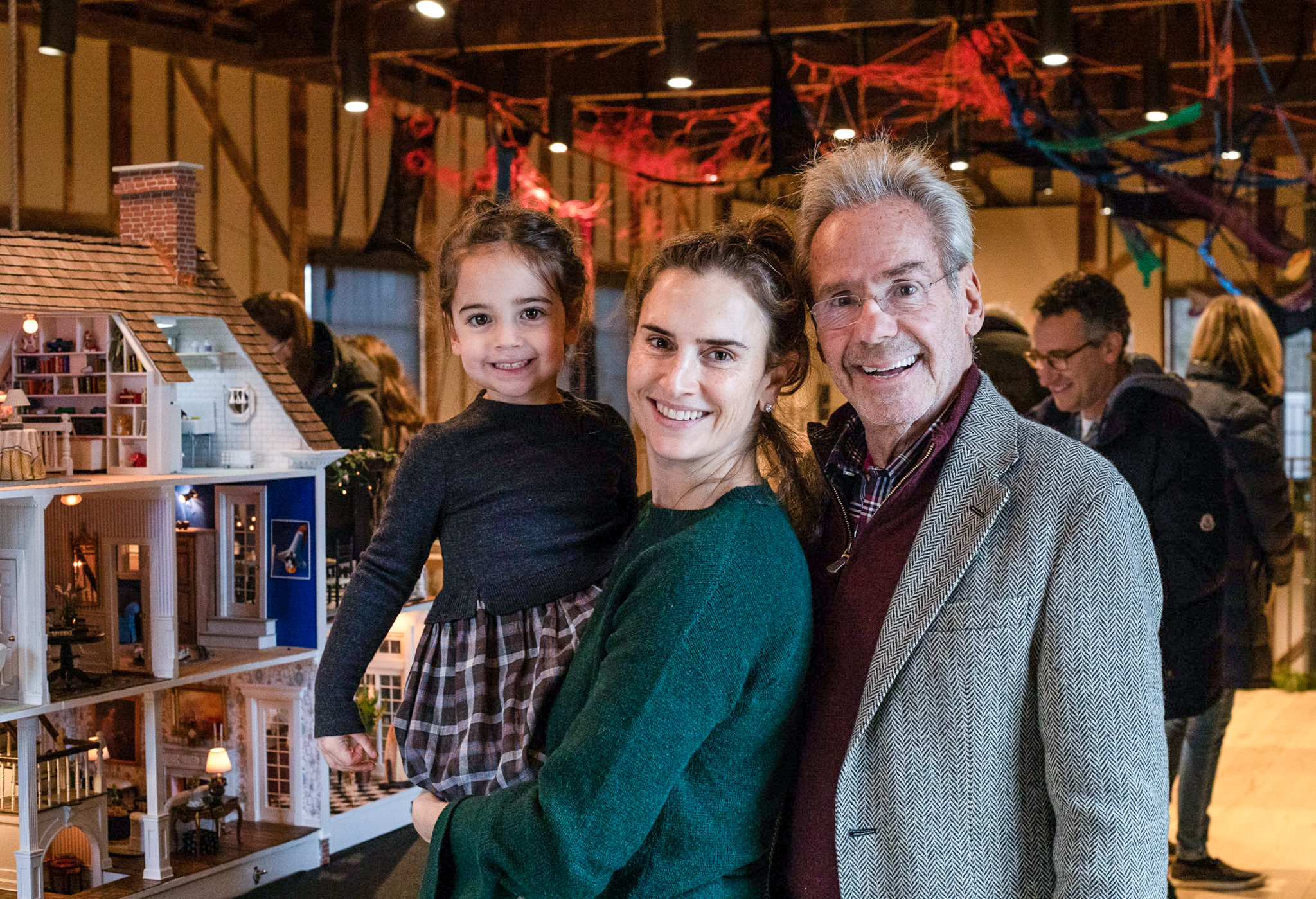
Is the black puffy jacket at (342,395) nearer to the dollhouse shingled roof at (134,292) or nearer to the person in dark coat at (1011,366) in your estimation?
the dollhouse shingled roof at (134,292)

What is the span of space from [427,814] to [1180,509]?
259 cm

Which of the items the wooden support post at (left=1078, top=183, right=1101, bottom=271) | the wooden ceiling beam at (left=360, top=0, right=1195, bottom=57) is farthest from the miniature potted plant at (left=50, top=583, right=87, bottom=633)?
the wooden support post at (left=1078, top=183, right=1101, bottom=271)

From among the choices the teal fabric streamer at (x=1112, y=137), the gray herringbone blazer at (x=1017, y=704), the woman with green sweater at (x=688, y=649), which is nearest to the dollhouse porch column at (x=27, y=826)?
the woman with green sweater at (x=688, y=649)

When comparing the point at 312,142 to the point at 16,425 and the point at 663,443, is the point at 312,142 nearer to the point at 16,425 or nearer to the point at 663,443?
the point at 16,425

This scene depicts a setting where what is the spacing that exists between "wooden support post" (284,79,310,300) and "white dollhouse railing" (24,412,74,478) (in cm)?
413

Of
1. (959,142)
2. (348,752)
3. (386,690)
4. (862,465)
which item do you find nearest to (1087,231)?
(959,142)

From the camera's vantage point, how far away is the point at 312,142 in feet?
26.8

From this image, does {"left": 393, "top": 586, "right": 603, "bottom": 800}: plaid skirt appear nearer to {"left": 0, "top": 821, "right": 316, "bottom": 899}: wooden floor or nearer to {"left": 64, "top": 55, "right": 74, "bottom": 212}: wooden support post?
{"left": 0, "top": 821, "right": 316, "bottom": 899}: wooden floor

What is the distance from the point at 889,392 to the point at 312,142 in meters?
7.26

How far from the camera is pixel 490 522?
6.20 feet

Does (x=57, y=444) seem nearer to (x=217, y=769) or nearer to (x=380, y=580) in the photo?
(x=217, y=769)

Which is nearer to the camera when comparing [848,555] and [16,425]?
[848,555]

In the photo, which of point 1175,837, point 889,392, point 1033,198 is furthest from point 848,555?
point 1033,198

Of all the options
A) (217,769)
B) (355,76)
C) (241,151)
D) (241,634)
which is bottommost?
(217,769)
